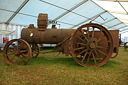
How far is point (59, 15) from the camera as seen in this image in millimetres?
13156

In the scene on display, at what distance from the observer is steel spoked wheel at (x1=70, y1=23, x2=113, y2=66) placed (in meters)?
3.99

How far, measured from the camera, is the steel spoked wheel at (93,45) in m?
3.99

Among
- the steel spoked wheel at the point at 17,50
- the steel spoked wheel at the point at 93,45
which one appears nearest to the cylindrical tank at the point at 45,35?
the steel spoked wheel at the point at 17,50

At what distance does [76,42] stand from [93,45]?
0.72 metres

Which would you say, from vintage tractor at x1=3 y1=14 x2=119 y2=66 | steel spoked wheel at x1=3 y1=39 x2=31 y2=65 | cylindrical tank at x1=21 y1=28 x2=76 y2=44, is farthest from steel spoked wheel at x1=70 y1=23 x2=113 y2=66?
steel spoked wheel at x1=3 y1=39 x2=31 y2=65

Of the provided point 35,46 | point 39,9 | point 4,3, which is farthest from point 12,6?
point 35,46

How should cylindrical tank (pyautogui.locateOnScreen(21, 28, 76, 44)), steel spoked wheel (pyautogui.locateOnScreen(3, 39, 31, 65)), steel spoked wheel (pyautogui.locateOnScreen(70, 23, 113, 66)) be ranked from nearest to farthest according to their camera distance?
1. steel spoked wheel (pyautogui.locateOnScreen(70, 23, 113, 66))
2. steel spoked wheel (pyautogui.locateOnScreen(3, 39, 31, 65))
3. cylindrical tank (pyautogui.locateOnScreen(21, 28, 76, 44))

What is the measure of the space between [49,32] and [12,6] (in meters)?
6.80

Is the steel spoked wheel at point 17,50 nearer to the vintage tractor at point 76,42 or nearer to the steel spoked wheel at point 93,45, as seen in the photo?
the vintage tractor at point 76,42

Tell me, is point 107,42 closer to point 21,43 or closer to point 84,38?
point 84,38

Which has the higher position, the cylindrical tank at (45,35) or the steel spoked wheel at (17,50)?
the cylindrical tank at (45,35)

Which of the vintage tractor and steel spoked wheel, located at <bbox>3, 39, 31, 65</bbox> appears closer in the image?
the vintage tractor

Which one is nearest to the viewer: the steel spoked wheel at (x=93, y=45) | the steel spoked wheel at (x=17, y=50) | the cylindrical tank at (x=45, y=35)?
the steel spoked wheel at (x=93, y=45)

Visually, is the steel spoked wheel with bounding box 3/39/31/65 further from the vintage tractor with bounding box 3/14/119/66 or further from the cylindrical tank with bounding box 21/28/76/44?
the cylindrical tank with bounding box 21/28/76/44
